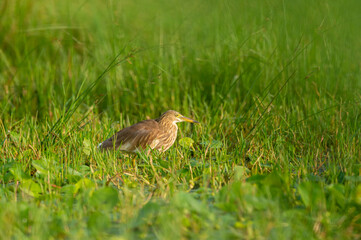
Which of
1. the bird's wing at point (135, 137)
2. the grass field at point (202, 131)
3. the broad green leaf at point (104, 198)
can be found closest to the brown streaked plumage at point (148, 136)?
the bird's wing at point (135, 137)

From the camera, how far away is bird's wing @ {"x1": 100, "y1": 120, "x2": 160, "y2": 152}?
509cm

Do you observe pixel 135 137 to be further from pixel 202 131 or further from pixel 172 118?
pixel 202 131

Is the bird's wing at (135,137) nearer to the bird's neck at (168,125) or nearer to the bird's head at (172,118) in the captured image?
the bird's neck at (168,125)

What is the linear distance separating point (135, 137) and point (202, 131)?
0.79 m

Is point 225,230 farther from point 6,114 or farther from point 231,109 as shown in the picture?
point 6,114

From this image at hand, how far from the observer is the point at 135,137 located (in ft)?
16.9

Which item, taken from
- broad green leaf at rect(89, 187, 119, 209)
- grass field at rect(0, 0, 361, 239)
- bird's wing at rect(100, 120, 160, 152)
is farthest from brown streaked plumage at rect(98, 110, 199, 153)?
broad green leaf at rect(89, 187, 119, 209)

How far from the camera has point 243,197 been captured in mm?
3328

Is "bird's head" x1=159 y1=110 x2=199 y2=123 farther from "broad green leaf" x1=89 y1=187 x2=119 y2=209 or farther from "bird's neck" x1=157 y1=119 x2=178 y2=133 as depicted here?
"broad green leaf" x1=89 y1=187 x2=119 y2=209

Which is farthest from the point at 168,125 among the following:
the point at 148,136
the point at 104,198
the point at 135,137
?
the point at 104,198

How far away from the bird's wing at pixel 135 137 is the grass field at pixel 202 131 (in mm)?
154

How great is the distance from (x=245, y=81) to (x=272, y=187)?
295 centimetres

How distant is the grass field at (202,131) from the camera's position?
315 centimetres

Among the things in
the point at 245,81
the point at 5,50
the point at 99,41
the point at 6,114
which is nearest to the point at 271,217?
the point at 245,81
